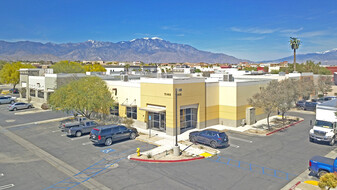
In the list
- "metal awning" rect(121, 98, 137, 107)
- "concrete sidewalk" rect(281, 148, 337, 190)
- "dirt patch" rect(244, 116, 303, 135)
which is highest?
"metal awning" rect(121, 98, 137, 107)

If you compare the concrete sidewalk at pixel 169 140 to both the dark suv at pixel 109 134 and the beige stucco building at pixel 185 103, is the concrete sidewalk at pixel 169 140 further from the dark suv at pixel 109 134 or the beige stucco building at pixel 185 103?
the dark suv at pixel 109 134

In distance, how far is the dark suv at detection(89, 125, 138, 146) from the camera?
2452cm

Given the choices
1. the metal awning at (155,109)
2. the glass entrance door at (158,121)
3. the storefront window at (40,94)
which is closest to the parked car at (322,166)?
the metal awning at (155,109)

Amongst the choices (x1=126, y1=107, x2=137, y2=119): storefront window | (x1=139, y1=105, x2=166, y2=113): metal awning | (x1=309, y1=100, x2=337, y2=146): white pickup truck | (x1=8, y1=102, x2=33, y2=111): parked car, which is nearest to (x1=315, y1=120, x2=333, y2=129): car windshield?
(x1=309, y1=100, x2=337, y2=146): white pickup truck

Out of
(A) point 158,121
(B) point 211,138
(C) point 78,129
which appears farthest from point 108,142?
(B) point 211,138

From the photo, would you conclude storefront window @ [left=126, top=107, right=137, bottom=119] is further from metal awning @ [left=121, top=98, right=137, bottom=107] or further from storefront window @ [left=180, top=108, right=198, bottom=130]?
storefront window @ [left=180, top=108, right=198, bottom=130]

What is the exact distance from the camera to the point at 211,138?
24.4m

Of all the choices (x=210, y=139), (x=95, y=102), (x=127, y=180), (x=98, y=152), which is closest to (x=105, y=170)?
(x=127, y=180)

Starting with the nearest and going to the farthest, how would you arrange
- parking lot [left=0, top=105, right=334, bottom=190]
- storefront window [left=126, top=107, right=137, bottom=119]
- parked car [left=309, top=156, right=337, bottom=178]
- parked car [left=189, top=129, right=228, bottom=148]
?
parked car [left=309, top=156, right=337, bottom=178], parking lot [left=0, top=105, right=334, bottom=190], parked car [left=189, top=129, right=228, bottom=148], storefront window [left=126, top=107, right=137, bottom=119]

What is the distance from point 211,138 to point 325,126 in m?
11.8

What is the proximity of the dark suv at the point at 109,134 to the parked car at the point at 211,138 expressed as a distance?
6847 millimetres

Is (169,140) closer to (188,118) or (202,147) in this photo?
(202,147)

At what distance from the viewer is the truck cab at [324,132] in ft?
80.7

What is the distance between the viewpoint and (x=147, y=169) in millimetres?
19156
